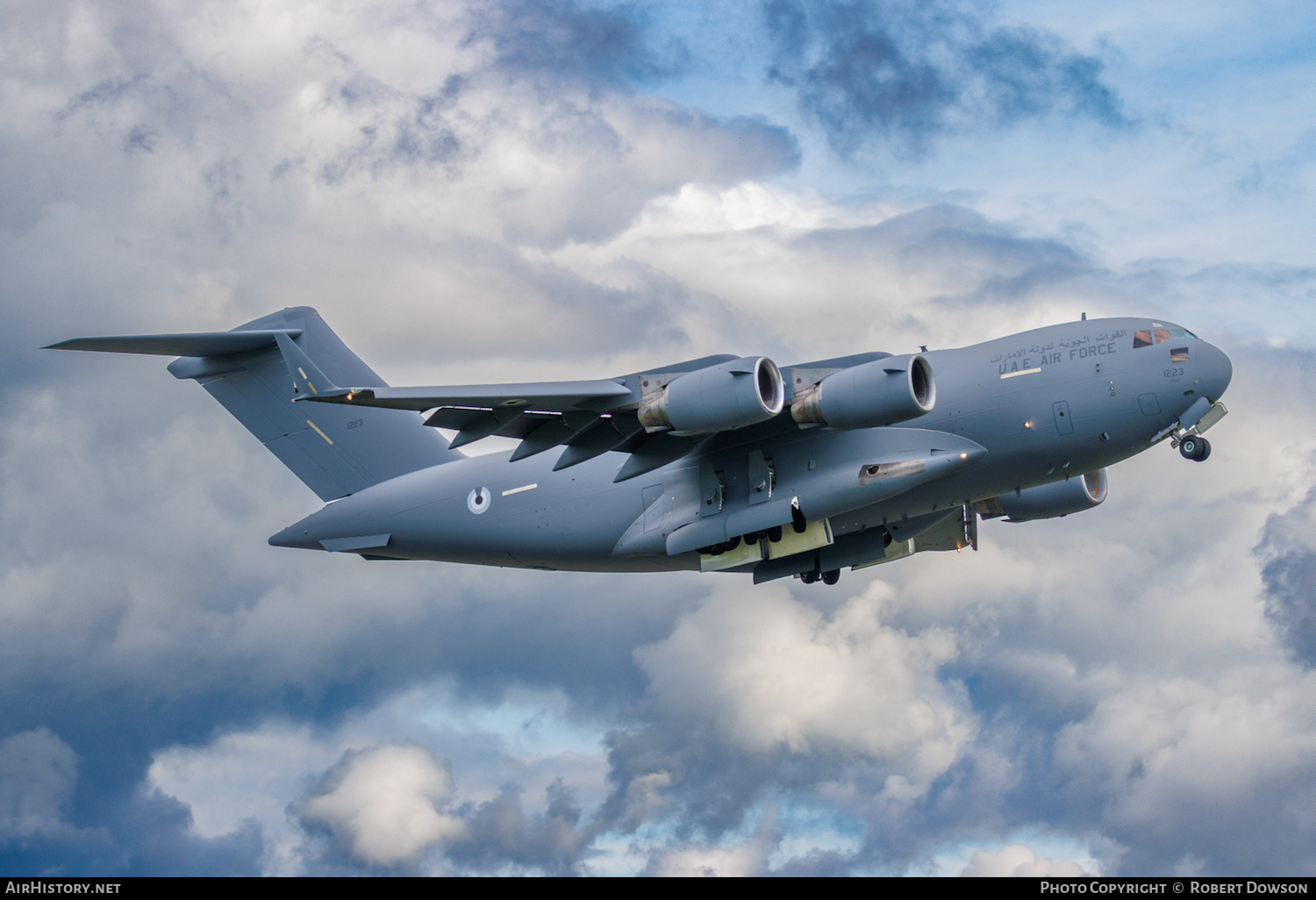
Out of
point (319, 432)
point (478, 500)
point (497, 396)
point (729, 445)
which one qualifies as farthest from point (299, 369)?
point (729, 445)

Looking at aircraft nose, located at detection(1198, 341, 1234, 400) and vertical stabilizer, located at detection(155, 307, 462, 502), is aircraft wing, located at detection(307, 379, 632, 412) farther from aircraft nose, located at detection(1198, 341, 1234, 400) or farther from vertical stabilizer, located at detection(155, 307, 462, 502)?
aircraft nose, located at detection(1198, 341, 1234, 400)

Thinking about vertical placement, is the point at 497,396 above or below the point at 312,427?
below

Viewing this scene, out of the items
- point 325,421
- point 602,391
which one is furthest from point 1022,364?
point 325,421

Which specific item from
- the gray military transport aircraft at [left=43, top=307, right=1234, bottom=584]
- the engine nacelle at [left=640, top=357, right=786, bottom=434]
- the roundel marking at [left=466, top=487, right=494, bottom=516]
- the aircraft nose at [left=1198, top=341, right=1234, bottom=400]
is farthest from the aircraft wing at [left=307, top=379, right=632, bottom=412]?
the aircraft nose at [left=1198, top=341, right=1234, bottom=400]

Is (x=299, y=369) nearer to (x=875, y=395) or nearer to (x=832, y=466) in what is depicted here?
(x=832, y=466)

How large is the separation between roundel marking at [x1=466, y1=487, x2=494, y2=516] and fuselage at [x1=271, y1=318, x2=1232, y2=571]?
0.06ft

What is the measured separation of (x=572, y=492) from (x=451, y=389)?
12.4 ft

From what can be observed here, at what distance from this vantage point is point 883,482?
52.1ft

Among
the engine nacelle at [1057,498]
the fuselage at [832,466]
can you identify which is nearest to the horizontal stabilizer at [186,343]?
the fuselage at [832,466]

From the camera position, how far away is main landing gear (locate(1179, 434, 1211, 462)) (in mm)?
14742

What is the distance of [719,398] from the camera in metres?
14.5

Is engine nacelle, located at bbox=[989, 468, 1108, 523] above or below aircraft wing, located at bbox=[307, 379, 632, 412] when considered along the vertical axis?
above

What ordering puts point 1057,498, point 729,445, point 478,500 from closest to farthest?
point 729,445
point 478,500
point 1057,498

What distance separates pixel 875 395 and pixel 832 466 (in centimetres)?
190
